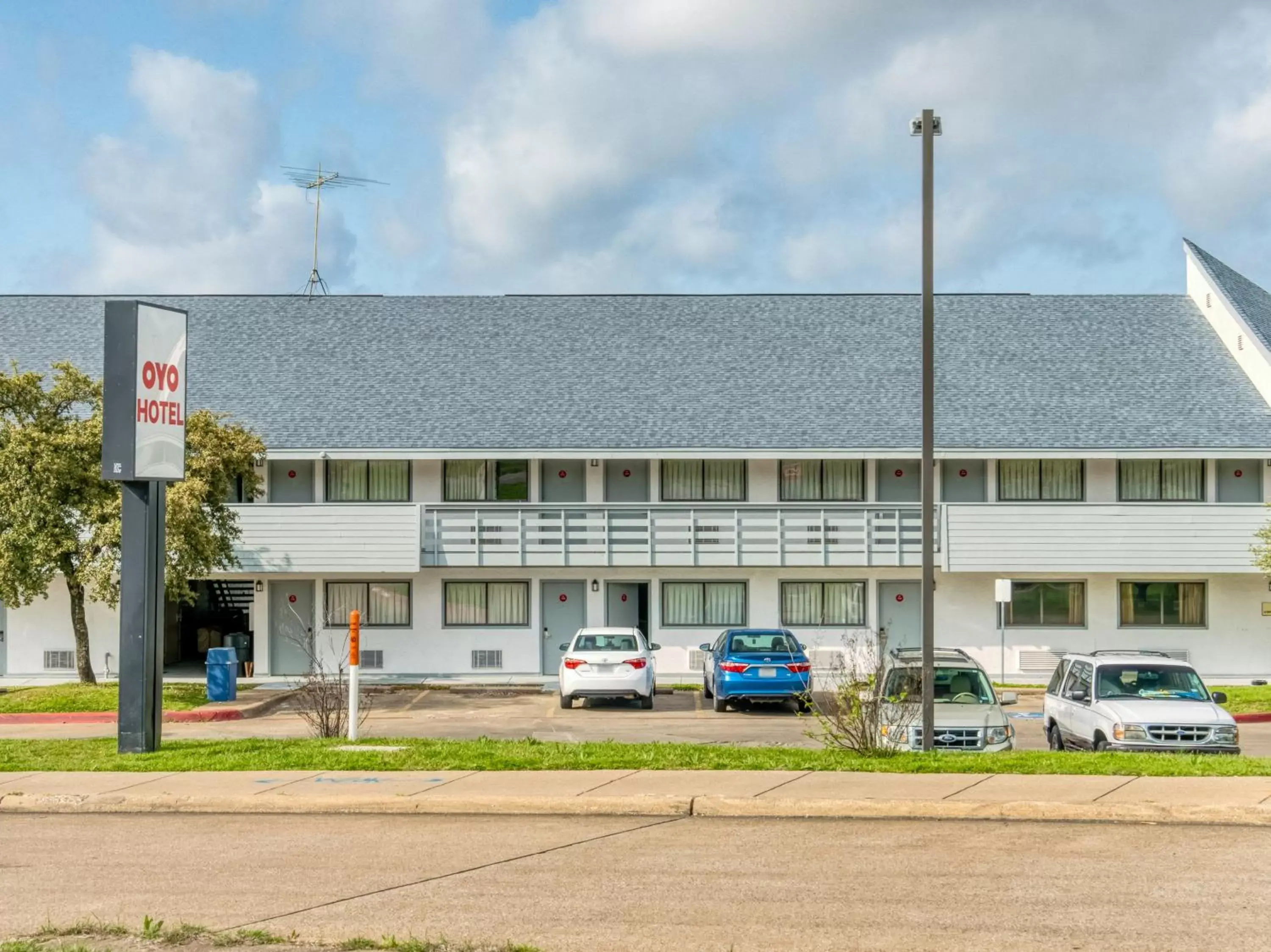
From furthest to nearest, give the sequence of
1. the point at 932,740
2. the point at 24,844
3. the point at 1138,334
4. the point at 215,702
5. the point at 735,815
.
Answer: the point at 1138,334 → the point at 215,702 → the point at 932,740 → the point at 735,815 → the point at 24,844

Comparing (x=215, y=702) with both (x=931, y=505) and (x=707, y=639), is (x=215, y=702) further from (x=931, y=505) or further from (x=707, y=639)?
(x=931, y=505)

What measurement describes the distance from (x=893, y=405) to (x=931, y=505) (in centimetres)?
1863

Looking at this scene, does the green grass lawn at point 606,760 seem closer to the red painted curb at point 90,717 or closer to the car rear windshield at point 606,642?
the red painted curb at point 90,717

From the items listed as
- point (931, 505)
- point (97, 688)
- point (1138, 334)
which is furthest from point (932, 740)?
point (1138, 334)

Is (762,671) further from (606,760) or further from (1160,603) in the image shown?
(1160,603)

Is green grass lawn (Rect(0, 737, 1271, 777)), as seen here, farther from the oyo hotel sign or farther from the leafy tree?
the leafy tree

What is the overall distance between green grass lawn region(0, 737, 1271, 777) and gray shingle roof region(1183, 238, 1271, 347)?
23.5 m

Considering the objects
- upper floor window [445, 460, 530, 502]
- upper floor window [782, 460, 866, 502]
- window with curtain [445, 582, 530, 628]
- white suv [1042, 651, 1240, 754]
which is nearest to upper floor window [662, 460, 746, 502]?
upper floor window [782, 460, 866, 502]

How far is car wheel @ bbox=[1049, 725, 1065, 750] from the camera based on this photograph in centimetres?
2002

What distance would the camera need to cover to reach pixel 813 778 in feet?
48.1

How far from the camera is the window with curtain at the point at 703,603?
3497 centimetres

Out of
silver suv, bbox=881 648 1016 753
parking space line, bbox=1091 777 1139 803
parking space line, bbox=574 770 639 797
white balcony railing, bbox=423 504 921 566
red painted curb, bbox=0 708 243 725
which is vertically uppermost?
white balcony railing, bbox=423 504 921 566

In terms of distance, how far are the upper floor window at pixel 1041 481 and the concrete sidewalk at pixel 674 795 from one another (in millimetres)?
20763

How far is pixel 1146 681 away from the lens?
19.0m
